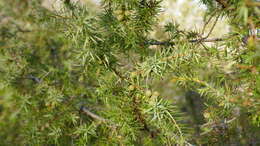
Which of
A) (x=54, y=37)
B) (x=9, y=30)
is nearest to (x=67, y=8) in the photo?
(x=54, y=37)

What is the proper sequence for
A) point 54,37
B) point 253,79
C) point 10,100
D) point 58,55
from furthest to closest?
point 58,55
point 54,37
point 10,100
point 253,79

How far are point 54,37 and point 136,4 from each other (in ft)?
3.65

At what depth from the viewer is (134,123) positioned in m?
0.75

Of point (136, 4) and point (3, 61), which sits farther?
point (3, 61)

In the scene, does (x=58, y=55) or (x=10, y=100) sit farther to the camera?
(x=58, y=55)

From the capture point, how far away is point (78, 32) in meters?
0.64

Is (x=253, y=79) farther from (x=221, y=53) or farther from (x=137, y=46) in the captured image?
(x=137, y=46)

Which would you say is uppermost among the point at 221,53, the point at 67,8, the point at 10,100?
the point at 67,8

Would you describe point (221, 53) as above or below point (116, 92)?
above

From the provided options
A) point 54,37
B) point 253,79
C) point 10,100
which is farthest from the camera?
point 54,37

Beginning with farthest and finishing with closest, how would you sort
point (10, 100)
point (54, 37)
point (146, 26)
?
point (54, 37)
point (10, 100)
point (146, 26)

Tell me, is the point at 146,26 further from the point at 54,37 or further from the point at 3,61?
the point at 54,37

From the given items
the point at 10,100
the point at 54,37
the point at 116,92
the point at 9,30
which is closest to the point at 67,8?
the point at 116,92

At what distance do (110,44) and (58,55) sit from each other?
1.16m
